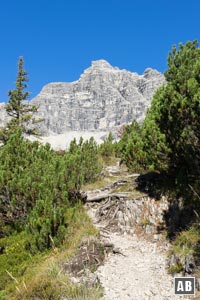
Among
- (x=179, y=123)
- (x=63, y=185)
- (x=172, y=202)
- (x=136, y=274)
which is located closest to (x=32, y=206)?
(x=63, y=185)

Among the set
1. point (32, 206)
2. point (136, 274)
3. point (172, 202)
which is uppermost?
point (172, 202)

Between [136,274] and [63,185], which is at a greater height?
[63,185]

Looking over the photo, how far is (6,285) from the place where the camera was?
8227mm

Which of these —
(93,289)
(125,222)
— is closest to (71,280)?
(93,289)

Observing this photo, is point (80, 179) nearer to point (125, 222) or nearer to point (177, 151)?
point (125, 222)

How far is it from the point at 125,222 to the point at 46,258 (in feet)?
11.7

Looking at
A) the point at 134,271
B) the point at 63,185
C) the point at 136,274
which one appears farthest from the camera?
the point at 63,185

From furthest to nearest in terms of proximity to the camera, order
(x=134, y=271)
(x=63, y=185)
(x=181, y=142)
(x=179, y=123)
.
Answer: (x=63, y=185) < (x=181, y=142) < (x=179, y=123) < (x=134, y=271)

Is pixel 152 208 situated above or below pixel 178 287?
above

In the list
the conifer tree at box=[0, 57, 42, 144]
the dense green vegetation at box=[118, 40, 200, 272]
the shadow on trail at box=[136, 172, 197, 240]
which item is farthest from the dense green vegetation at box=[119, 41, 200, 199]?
the conifer tree at box=[0, 57, 42, 144]

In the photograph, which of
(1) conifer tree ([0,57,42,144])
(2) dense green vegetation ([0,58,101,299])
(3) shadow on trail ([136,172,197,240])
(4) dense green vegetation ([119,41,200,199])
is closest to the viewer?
(4) dense green vegetation ([119,41,200,199])

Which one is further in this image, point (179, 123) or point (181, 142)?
point (181, 142)

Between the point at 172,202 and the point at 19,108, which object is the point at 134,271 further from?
the point at 19,108

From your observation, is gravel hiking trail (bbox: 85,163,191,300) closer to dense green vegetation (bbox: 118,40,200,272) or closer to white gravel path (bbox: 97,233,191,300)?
white gravel path (bbox: 97,233,191,300)
